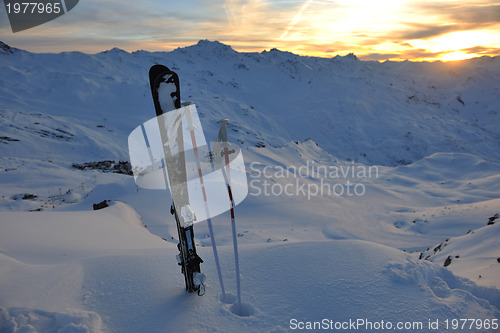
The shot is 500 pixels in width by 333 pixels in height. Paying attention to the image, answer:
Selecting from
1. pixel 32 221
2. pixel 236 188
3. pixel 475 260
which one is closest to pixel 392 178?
pixel 236 188

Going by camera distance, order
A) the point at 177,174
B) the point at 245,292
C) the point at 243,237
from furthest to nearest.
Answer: the point at 243,237 < the point at 245,292 < the point at 177,174

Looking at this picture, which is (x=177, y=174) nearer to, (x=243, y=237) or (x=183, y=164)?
(x=183, y=164)

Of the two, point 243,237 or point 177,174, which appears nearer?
point 177,174

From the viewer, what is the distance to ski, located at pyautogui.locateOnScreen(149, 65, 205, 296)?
11.7 feet

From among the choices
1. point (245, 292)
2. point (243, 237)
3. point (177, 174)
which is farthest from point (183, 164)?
point (243, 237)

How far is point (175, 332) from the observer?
3.35m

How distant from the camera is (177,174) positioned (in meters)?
3.77

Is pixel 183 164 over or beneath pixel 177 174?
over

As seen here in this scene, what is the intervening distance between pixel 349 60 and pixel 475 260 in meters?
129

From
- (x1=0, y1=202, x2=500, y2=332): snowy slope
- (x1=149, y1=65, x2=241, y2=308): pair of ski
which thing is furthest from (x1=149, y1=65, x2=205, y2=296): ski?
(x1=0, y1=202, x2=500, y2=332): snowy slope

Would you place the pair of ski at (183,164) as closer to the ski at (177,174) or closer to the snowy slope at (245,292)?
the ski at (177,174)

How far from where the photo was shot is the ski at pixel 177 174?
3568mm

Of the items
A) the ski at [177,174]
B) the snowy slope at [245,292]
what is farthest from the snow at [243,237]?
the ski at [177,174]

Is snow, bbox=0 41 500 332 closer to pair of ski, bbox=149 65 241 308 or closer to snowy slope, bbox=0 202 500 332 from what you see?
snowy slope, bbox=0 202 500 332
